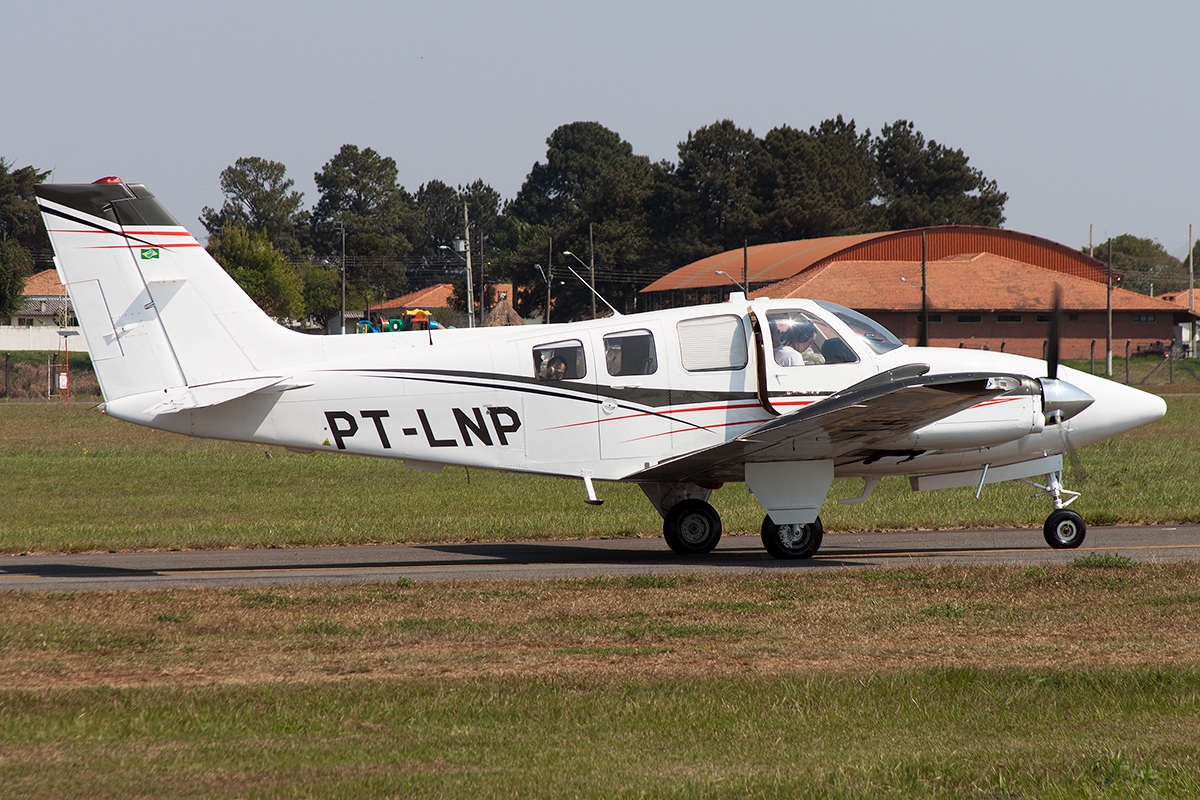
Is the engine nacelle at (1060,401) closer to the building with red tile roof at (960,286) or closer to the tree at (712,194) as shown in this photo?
the building with red tile roof at (960,286)

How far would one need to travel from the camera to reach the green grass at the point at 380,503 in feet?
57.8

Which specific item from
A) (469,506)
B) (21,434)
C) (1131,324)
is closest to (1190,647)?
(469,506)

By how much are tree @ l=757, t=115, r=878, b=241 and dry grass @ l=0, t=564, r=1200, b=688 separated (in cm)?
8930

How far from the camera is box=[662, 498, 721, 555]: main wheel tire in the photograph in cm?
1530

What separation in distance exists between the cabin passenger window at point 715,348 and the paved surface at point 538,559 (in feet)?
7.92

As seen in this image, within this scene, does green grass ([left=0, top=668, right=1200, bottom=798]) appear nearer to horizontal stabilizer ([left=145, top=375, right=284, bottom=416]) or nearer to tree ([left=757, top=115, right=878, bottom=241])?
horizontal stabilizer ([left=145, top=375, right=284, bottom=416])

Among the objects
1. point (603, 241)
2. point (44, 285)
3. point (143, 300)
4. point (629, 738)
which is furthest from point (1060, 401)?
point (44, 285)

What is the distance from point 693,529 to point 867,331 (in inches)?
134

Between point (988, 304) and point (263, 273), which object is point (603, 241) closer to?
point (263, 273)

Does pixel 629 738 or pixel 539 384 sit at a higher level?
pixel 539 384

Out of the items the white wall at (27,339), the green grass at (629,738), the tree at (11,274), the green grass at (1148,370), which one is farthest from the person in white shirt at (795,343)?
the tree at (11,274)

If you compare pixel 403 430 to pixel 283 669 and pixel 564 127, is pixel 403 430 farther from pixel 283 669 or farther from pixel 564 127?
pixel 564 127

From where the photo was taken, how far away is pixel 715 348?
14211 millimetres

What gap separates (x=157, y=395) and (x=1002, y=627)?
970cm
